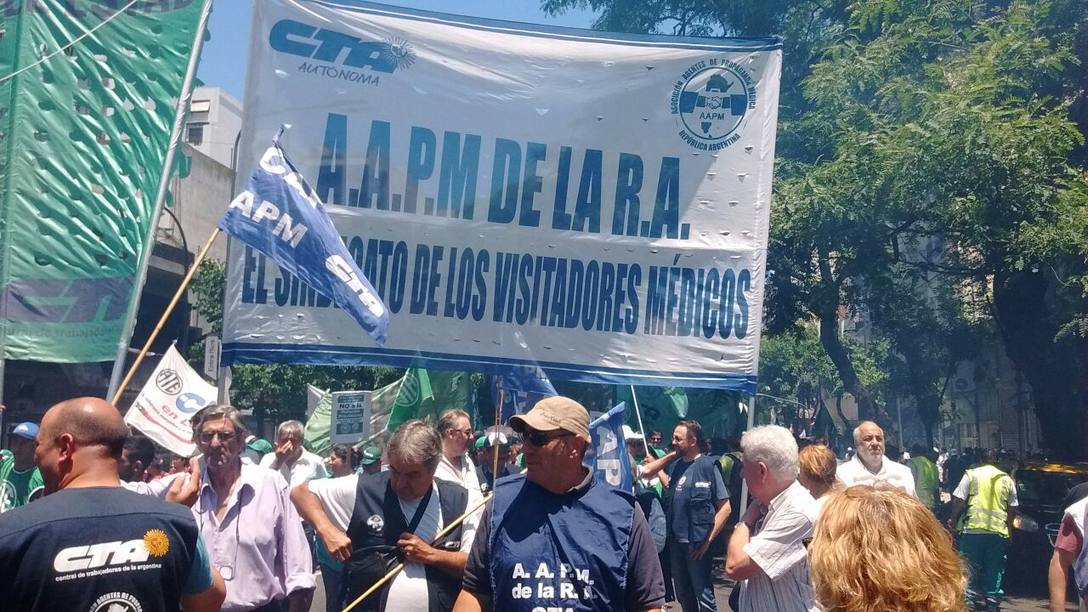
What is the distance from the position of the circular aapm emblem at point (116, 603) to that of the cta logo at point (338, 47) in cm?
472

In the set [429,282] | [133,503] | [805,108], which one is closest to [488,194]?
[429,282]

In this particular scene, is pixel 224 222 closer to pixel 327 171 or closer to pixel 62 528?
pixel 327 171

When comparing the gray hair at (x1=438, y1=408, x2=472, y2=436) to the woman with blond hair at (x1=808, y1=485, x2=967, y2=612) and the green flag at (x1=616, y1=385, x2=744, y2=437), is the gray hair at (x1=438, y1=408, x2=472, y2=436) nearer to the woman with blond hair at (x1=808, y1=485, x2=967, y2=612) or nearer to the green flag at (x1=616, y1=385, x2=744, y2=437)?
the woman with blond hair at (x1=808, y1=485, x2=967, y2=612)

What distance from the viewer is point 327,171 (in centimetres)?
693

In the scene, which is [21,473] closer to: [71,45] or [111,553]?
[71,45]

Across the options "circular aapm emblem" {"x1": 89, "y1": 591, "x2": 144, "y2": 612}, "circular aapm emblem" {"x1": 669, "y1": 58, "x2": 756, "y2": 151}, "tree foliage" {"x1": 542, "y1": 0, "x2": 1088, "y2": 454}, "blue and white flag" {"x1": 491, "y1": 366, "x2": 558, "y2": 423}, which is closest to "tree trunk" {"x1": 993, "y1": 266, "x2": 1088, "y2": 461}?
"tree foliage" {"x1": 542, "y1": 0, "x2": 1088, "y2": 454}

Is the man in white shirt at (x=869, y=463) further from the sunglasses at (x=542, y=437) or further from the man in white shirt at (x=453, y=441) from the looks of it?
the sunglasses at (x=542, y=437)

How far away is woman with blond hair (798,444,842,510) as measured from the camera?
4.77 metres

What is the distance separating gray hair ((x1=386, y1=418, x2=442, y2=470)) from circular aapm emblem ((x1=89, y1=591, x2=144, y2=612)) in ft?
5.35

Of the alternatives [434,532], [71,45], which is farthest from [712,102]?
[71,45]

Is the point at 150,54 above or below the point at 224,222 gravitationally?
above

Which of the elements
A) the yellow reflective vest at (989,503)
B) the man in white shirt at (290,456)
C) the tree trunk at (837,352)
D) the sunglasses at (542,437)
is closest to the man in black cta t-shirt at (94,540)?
the sunglasses at (542,437)

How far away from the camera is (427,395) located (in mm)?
11477

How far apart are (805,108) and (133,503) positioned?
62.9 feet
